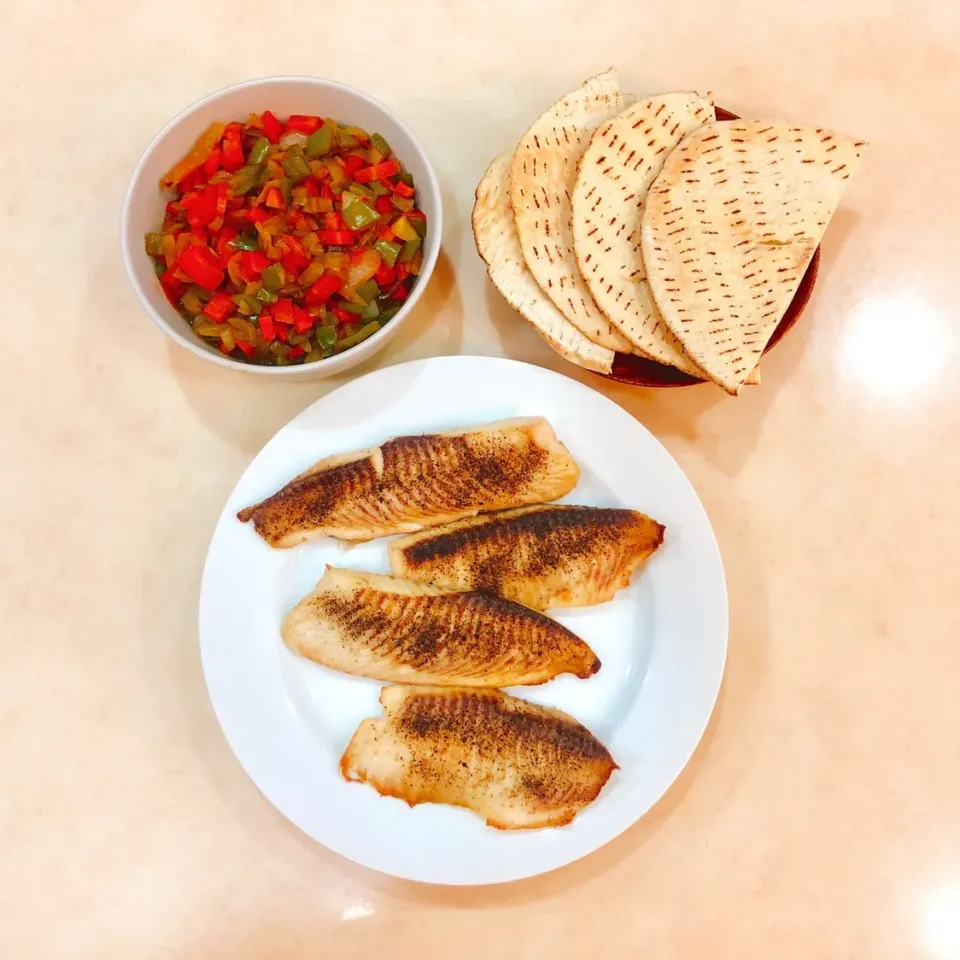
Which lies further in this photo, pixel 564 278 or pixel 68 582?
pixel 68 582

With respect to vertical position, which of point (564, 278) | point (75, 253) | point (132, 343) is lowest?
point (132, 343)

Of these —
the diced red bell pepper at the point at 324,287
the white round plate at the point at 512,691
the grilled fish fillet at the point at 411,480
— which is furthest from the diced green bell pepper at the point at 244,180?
the grilled fish fillet at the point at 411,480

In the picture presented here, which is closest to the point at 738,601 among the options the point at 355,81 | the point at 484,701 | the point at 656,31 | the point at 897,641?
the point at 897,641

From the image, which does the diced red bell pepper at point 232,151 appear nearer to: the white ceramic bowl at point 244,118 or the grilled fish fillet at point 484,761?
the white ceramic bowl at point 244,118

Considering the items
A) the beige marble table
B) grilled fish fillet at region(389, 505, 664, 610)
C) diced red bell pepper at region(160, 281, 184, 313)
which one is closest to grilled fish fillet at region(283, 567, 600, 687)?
grilled fish fillet at region(389, 505, 664, 610)

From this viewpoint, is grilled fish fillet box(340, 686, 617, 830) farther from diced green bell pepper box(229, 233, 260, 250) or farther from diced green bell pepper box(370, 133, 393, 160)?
diced green bell pepper box(370, 133, 393, 160)

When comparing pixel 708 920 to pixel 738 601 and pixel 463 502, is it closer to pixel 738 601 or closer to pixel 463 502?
pixel 738 601
